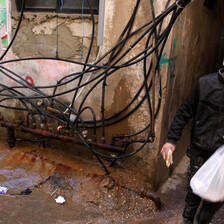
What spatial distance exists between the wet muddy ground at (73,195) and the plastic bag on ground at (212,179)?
3.24ft

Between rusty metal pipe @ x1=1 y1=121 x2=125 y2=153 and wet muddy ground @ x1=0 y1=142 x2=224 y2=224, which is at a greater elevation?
rusty metal pipe @ x1=1 y1=121 x2=125 y2=153

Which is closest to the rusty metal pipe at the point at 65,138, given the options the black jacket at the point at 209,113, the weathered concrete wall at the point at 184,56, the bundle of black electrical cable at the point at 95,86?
the bundle of black electrical cable at the point at 95,86

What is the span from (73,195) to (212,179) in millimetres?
1762

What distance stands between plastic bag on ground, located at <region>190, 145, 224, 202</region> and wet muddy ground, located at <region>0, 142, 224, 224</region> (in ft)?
3.24

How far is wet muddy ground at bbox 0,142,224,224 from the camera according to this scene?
2738 mm

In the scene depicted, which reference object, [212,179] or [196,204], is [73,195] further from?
[212,179]

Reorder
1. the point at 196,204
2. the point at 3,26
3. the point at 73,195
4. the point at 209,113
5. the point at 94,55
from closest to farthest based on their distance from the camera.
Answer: the point at 209,113, the point at 196,204, the point at 73,195, the point at 94,55, the point at 3,26

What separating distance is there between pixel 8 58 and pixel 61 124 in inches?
50.9

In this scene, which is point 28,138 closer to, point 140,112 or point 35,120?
point 35,120

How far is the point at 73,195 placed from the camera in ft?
10.0

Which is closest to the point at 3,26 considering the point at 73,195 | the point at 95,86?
the point at 95,86

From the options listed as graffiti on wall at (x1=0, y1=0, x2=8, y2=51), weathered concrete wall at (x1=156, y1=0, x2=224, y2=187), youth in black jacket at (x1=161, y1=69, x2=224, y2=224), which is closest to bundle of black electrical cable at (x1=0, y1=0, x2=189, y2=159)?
weathered concrete wall at (x1=156, y1=0, x2=224, y2=187)

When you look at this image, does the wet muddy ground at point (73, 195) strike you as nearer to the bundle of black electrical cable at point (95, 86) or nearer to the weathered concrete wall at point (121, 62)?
the weathered concrete wall at point (121, 62)

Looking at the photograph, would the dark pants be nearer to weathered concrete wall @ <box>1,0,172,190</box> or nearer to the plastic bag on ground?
the plastic bag on ground
